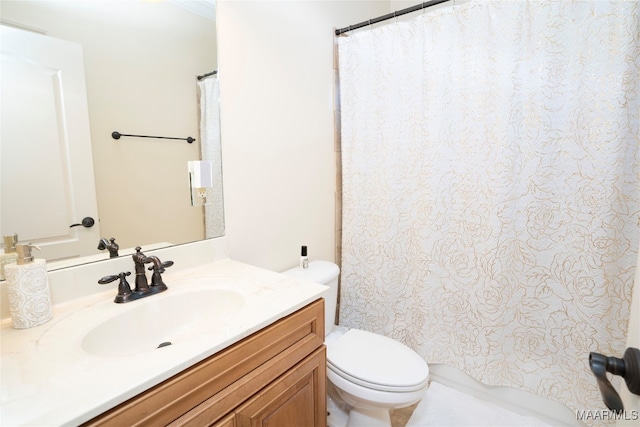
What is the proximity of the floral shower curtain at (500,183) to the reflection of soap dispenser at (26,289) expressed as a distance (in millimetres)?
1413

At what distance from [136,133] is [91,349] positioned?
2.31 feet

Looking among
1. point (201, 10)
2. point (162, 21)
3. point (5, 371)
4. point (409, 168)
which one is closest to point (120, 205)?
point (5, 371)

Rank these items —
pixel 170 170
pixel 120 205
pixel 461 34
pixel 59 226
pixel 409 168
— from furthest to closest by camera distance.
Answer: pixel 409 168, pixel 461 34, pixel 170 170, pixel 120 205, pixel 59 226

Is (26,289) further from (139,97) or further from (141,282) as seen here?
(139,97)

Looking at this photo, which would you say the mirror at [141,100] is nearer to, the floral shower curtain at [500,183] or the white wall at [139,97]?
the white wall at [139,97]

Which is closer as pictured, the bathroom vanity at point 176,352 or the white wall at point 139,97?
the bathroom vanity at point 176,352

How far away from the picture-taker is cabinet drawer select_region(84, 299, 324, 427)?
59cm

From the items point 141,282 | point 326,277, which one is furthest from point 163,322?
point 326,277

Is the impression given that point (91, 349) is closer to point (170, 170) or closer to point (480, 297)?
point (170, 170)

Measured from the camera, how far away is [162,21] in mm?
1144

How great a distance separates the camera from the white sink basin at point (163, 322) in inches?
32.3

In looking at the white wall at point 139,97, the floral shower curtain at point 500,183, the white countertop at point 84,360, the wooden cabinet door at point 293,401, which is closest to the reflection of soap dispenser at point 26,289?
the white countertop at point 84,360

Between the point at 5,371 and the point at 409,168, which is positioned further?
the point at 409,168

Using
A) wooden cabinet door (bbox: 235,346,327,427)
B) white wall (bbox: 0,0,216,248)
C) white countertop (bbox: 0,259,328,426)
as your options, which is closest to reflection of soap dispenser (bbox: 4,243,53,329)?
white countertop (bbox: 0,259,328,426)
